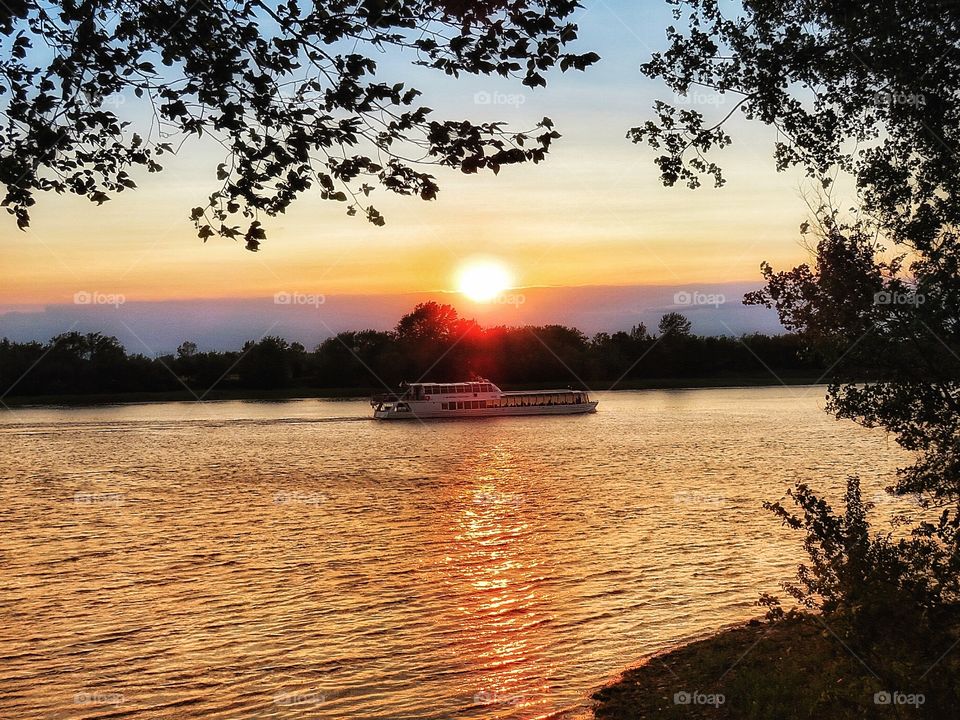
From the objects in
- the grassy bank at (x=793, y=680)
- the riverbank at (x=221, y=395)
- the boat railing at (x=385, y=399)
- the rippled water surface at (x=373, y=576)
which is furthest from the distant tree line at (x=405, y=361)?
the grassy bank at (x=793, y=680)

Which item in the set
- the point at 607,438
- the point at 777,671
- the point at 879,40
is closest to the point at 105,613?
the point at 777,671

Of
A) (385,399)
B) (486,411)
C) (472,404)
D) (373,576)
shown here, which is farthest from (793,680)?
(385,399)

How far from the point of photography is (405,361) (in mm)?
164500

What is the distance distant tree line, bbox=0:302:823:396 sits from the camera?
529ft

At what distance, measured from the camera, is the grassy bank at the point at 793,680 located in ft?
33.3

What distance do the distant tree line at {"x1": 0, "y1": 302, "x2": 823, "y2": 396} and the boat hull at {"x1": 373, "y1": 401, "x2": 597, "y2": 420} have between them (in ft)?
161

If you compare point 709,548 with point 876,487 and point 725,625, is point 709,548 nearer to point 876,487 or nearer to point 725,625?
point 725,625

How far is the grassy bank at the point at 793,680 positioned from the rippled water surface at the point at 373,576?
3.73 feet

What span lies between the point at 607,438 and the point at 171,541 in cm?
5077

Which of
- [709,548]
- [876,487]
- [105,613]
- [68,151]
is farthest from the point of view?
[876,487]

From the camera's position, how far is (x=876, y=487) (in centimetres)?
3816

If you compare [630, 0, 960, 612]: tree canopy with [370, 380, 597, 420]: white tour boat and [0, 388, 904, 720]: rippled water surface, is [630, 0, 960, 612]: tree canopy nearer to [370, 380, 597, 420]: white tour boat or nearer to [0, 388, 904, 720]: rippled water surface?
[0, 388, 904, 720]: rippled water surface

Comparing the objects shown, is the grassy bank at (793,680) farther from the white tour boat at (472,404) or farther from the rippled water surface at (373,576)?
the white tour boat at (472,404)

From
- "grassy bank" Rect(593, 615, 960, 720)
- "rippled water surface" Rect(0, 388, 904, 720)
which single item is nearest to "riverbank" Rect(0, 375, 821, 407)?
"rippled water surface" Rect(0, 388, 904, 720)
